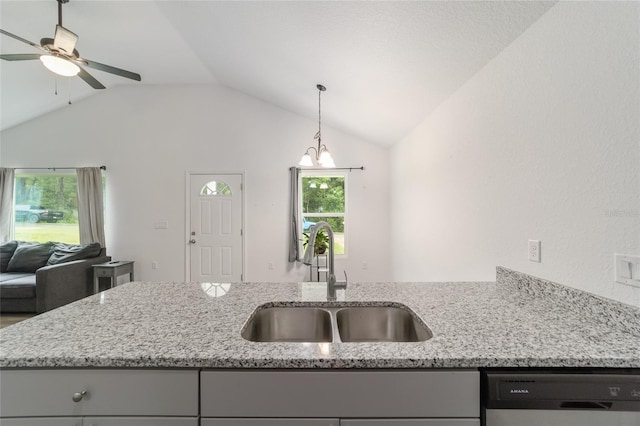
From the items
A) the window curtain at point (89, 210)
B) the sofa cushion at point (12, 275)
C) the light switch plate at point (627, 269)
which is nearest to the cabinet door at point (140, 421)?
the light switch plate at point (627, 269)

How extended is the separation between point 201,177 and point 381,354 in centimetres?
417

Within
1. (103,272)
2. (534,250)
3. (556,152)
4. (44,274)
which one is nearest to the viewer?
(556,152)

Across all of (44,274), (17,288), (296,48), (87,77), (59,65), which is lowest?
(17,288)

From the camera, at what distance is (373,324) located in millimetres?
1209

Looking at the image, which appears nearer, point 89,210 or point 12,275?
point 12,275

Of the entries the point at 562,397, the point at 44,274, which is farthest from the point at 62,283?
the point at 562,397

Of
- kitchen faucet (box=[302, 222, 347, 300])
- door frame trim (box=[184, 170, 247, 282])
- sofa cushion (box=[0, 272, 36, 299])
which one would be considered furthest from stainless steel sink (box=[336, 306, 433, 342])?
sofa cushion (box=[0, 272, 36, 299])

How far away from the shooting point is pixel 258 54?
271cm

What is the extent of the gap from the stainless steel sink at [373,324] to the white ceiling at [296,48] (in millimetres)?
1537

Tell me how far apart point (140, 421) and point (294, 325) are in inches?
24.3

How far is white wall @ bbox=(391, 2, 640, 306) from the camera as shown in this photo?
906 millimetres

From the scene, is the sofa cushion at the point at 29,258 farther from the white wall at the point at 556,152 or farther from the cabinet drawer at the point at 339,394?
the white wall at the point at 556,152

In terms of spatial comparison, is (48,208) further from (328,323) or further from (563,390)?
(563,390)

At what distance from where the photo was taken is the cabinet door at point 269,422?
72 centimetres
